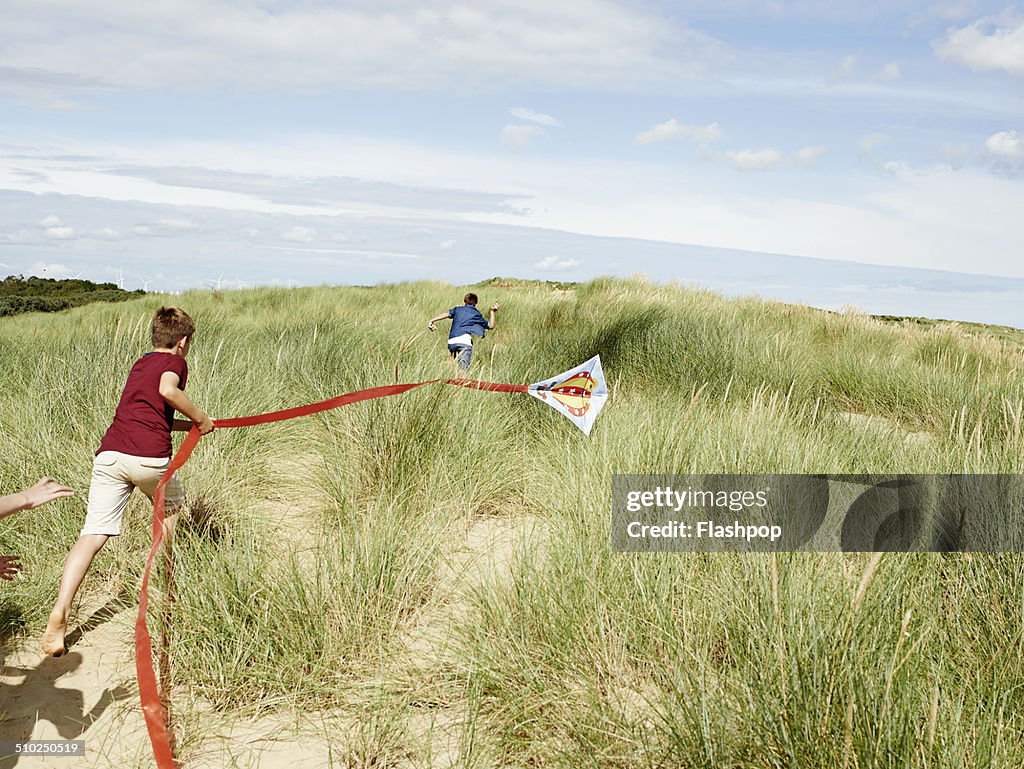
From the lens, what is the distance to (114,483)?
3471 millimetres

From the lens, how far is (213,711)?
282cm

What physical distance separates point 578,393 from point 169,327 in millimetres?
2234

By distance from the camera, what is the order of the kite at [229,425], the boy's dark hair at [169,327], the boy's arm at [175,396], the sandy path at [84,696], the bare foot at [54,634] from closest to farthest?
the kite at [229,425] < the sandy path at [84,696] < the bare foot at [54,634] < the boy's arm at [175,396] < the boy's dark hair at [169,327]

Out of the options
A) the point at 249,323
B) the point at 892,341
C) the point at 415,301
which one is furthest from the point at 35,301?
the point at 892,341

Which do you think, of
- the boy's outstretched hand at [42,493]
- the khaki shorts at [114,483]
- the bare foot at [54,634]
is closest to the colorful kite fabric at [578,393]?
the khaki shorts at [114,483]

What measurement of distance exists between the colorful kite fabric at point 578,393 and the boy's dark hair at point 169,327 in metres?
1.80

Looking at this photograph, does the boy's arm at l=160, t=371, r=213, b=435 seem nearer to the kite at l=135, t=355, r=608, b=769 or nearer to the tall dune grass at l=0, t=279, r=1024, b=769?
the kite at l=135, t=355, r=608, b=769

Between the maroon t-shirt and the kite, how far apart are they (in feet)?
0.44

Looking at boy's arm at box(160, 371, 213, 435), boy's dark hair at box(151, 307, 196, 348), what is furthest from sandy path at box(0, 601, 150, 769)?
boy's dark hair at box(151, 307, 196, 348)

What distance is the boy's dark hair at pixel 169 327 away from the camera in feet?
11.7

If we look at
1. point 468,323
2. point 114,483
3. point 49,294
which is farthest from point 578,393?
point 49,294

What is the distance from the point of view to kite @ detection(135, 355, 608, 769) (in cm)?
248

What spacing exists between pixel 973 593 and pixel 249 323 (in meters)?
11.2

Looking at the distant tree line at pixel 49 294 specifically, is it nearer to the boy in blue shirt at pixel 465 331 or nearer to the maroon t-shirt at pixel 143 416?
the boy in blue shirt at pixel 465 331
